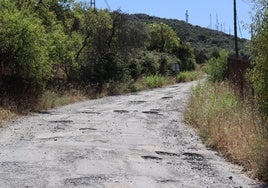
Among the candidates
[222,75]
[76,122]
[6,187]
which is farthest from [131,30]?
[6,187]

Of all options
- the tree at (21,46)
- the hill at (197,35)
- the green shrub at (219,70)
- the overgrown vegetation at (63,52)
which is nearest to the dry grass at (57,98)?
the overgrown vegetation at (63,52)

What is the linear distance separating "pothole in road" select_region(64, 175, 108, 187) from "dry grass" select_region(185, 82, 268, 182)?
99.2 inches

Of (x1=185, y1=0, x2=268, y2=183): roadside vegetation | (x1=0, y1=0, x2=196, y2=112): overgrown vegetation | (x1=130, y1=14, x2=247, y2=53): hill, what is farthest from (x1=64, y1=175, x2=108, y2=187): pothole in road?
(x1=130, y1=14, x2=247, y2=53): hill

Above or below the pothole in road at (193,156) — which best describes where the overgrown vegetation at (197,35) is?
above

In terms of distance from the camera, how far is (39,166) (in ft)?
26.9

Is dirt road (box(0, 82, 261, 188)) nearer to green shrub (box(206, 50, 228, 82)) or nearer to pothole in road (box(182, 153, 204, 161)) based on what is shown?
pothole in road (box(182, 153, 204, 161))

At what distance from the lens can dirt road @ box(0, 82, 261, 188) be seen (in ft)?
24.2

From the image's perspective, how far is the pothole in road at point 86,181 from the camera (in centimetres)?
707


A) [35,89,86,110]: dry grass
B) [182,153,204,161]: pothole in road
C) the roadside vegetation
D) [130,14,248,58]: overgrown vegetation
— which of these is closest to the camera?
the roadside vegetation

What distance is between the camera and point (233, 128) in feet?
34.6

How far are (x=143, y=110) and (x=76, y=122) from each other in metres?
5.02

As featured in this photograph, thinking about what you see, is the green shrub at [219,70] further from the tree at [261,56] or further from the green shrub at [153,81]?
the green shrub at [153,81]

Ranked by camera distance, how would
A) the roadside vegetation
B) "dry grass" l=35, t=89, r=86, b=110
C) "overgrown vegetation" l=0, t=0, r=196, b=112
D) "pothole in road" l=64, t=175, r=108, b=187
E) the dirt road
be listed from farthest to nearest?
"dry grass" l=35, t=89, r=86, b=110
"overgrown vegetation" l=0, t=0, r=196, b=112
the roadside vegetation
the dirt road
"pothole in road" l=64, t=175, r=108, b=187

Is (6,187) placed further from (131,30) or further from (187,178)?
(131,30)
